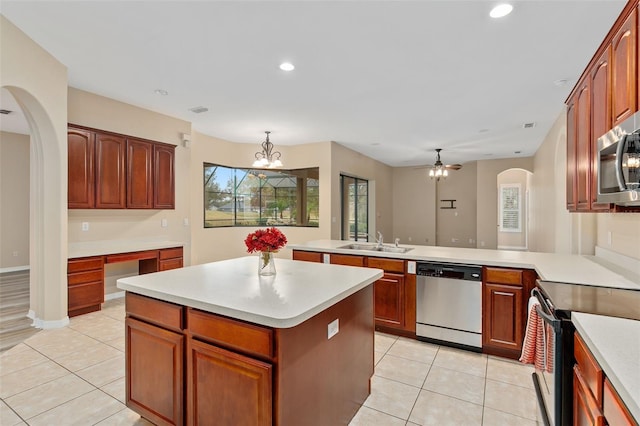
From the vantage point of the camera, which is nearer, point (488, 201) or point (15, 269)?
point (15, 269)

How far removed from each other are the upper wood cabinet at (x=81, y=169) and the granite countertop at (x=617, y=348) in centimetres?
477

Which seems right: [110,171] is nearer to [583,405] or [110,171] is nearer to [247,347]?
[247,347]

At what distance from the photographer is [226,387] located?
1.50m

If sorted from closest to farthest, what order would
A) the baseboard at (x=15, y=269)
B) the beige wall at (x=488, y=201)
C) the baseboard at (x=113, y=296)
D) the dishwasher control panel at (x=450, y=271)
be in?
1. the dishwasher control panel at (x=450, y=271)
2. the baseboard at (x=113, y=296)
3. the baseboard at (x=15, y=269)
4. the beige wall at (x=488, y=201)

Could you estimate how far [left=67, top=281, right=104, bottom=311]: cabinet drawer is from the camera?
3.71 metres

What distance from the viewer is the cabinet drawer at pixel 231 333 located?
140cm

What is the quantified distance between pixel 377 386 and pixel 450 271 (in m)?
1.30

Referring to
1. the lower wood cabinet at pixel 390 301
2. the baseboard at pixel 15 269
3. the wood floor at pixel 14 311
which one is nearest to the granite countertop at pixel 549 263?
the lower wood cabinet at pixel 390 301

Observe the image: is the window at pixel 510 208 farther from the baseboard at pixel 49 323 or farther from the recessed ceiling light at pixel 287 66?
the baseboard at pixel 49 323

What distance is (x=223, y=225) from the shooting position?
6551 mm

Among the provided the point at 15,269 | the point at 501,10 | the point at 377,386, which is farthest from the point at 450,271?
the point at 15,269

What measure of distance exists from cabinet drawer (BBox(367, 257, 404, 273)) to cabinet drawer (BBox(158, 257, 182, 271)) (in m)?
3.09

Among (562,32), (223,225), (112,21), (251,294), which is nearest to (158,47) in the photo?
(112,21)

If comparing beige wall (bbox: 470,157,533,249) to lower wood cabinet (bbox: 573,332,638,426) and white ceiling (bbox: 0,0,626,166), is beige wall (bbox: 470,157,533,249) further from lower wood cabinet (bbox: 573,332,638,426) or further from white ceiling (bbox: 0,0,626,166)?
lower wood cabinet (bbox: 573,332,638,426)
